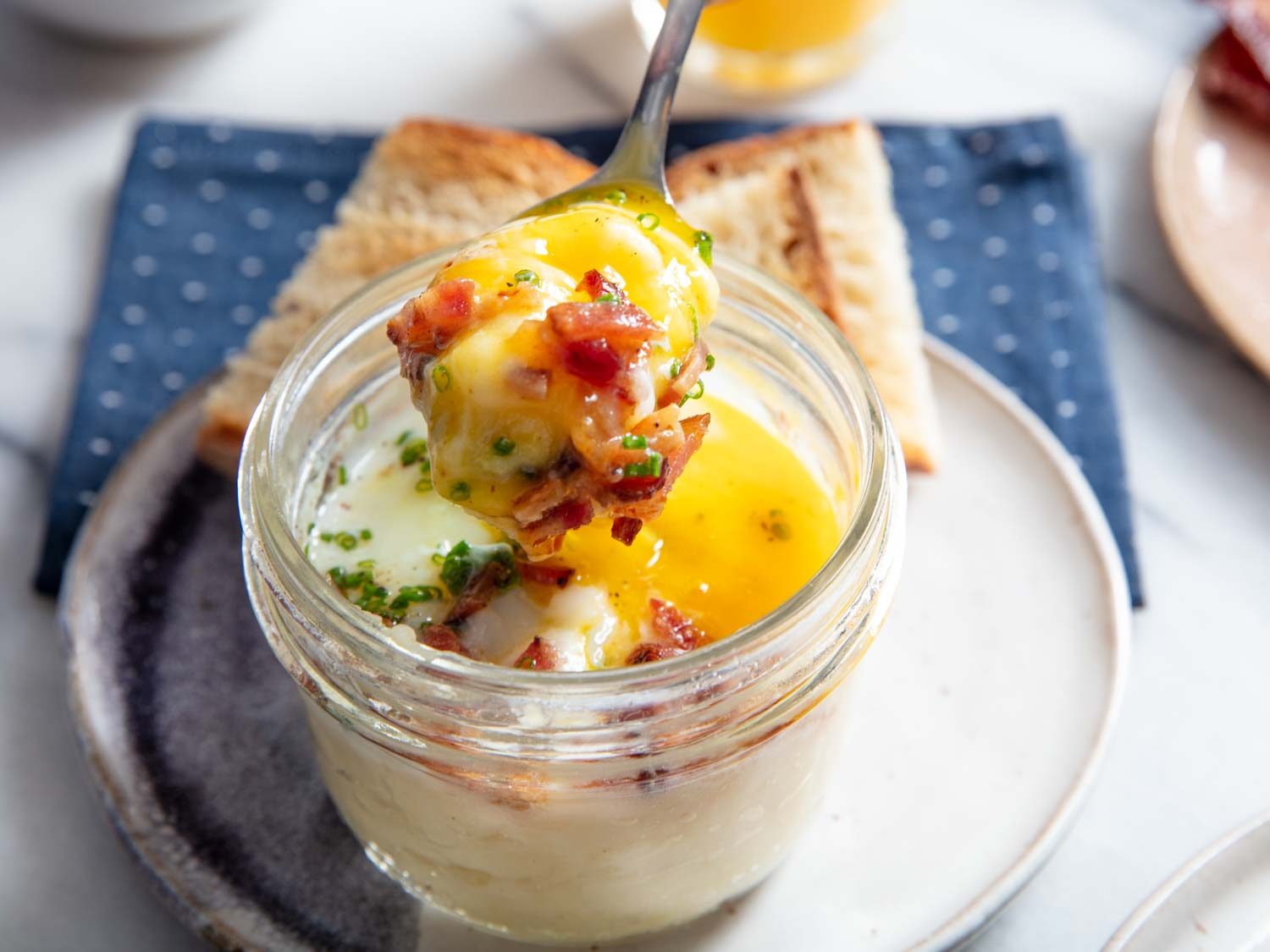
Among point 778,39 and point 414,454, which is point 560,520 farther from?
point 778,39

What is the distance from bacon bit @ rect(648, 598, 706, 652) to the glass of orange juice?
1.71 m

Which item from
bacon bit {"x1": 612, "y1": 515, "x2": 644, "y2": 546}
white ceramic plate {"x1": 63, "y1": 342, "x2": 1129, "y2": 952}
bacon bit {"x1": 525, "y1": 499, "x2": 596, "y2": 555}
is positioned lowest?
white ceramic plate {"x1": 63, "y1": 342, "x2": 1129, "y2": 952}

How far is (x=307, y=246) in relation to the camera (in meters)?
2.75

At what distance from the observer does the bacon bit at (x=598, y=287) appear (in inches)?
55.7

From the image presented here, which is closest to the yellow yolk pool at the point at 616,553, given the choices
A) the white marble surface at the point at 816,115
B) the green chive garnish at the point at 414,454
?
the green chive garnish at the point at 414,454

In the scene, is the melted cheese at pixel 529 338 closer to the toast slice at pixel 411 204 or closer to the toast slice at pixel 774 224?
the toast slice at pixel 774 224

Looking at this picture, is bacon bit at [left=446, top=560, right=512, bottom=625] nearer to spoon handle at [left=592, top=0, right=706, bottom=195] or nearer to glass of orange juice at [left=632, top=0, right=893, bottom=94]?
spoon handle at [left=592, top=0, right=706, bottom=195]

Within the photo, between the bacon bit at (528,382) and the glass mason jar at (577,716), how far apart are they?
27cm

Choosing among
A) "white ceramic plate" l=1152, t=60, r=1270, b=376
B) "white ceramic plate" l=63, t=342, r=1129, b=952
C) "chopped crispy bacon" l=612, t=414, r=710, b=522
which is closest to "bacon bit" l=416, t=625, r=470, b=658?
"chopped crispy bacon" l=612, t=414, r=710, b=522

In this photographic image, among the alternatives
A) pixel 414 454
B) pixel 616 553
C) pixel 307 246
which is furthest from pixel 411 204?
pixel 616 553

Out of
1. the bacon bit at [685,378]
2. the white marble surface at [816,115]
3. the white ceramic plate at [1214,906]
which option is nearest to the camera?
the bacon bit at [685,378]

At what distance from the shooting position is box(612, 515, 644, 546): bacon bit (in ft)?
5.01

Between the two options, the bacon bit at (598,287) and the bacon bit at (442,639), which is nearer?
the bacon bit at (598,287)

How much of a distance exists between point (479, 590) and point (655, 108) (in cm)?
69
